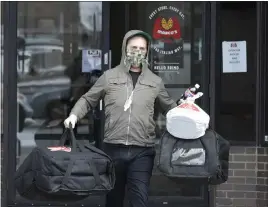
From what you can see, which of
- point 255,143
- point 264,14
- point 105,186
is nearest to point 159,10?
point 264,14

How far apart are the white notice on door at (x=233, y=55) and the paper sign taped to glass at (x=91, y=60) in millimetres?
1342

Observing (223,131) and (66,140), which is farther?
(223,131)

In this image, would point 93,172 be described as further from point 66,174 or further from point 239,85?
point 239,85

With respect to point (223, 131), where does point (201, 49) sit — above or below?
above

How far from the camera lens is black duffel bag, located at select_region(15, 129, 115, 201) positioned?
4008 mm

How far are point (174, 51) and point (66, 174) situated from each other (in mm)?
2741

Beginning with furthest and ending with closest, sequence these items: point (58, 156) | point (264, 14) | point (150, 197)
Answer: point (150, 197)
point (264, 14)
point (58, 156)

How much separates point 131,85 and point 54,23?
103 inches

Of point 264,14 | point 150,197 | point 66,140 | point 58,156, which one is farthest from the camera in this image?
point 150,197

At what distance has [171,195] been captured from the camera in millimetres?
6352

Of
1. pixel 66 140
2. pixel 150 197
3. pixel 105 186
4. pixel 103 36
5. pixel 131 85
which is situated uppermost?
pixel 103 36

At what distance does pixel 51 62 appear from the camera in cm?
672

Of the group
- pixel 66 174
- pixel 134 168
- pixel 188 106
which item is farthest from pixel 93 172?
pixel 188 106

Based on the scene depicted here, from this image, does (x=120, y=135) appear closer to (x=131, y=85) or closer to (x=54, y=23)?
(x=131, y=85)
